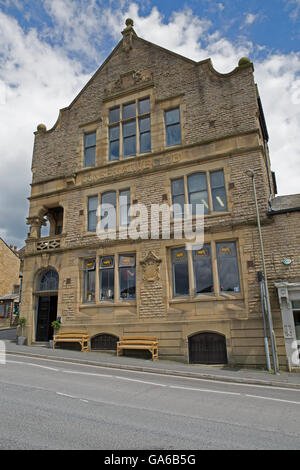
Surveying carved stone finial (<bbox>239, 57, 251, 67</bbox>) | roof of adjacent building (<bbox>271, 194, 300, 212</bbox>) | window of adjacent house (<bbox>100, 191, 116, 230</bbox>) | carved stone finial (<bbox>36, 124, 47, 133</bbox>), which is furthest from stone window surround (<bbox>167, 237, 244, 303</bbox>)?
carved stone finial (<bbox>36, 124, 47, 133</bbox>)

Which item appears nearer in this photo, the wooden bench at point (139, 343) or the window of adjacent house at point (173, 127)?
the wooden bench at point (139, 343)

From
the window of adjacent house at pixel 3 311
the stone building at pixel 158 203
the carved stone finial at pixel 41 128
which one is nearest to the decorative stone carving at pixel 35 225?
the stone building at pixel 158 203

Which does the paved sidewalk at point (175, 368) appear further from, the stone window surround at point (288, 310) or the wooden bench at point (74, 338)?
the stone window surround at point (288, 310)

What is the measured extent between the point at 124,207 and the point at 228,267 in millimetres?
6216

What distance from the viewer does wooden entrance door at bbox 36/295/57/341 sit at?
17739 mm

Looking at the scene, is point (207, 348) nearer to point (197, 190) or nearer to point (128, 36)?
point (197, 190)

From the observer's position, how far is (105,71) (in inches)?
757

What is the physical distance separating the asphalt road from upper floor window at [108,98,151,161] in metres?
11.9

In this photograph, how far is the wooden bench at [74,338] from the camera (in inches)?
597

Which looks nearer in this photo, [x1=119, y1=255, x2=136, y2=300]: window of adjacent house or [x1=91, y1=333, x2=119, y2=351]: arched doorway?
[x1=91, y1=333, x2=119, y2=351]: arched doorway

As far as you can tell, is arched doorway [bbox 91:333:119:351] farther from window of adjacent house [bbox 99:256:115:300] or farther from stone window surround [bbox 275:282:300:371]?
stone window surround [bbox 275:282:300:371]

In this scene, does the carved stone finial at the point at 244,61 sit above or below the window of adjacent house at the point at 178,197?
above

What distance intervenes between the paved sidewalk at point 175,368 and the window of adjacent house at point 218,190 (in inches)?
268

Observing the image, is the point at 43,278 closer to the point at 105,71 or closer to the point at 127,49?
the point at 105,71
